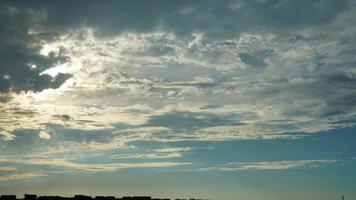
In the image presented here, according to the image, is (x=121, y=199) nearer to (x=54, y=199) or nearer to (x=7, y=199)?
(x=54, y=199)

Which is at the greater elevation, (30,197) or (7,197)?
(30,197)

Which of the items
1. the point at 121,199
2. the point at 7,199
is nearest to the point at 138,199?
the point at 121,199

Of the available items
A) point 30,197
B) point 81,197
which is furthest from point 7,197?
point 81,197

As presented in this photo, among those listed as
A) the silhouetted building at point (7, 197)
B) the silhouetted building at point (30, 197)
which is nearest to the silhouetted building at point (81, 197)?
the silhouetted building at point (30, 197)

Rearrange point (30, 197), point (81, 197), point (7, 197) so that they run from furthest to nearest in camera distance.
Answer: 1. point (81, 197)
2. point (30, 197)
3. point (7, 197)

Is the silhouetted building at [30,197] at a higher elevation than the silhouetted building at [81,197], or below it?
below

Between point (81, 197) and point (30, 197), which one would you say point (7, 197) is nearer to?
point (30, 197)

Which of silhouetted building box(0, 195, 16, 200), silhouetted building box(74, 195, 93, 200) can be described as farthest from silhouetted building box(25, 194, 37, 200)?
silhouetted building box(74, 195, 93, 200)

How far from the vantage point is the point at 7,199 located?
79.1 metres

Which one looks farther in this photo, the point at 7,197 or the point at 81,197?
the point at 81,197

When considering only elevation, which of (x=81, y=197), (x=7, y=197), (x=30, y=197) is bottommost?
(x=7, y=197)

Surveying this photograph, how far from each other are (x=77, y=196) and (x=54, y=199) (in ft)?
16.6

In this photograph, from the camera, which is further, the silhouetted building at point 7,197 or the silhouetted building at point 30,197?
the silhouetted building at point 30,197

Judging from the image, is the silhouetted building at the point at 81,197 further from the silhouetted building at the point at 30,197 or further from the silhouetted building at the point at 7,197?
the silhouetted building at the point at 7,197
